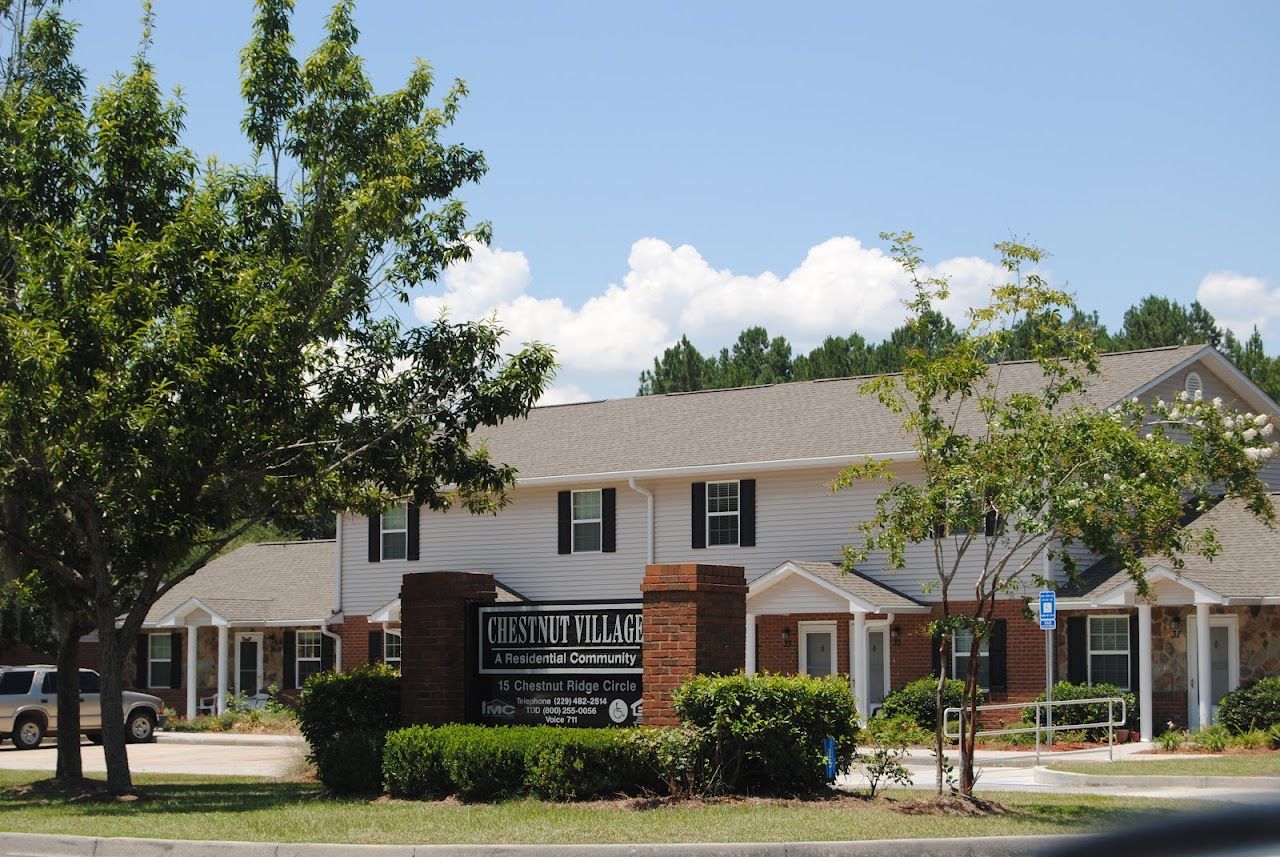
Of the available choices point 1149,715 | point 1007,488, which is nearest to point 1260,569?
point 1149,715

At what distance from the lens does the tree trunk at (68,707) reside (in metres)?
19.8

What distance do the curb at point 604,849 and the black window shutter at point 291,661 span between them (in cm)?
2772

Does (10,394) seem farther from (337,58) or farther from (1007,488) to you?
(1007,488)

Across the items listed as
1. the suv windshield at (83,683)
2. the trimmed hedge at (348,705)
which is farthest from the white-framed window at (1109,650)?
the suv windshield at (83,683)

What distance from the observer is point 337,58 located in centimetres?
1869

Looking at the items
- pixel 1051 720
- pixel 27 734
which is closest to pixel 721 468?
pixel 1051 720

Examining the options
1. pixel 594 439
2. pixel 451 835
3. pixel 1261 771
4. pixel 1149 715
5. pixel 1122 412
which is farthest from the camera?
pixel 594 439

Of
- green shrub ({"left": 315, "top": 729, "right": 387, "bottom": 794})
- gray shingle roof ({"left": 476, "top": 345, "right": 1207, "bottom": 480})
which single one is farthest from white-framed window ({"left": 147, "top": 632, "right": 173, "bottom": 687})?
green shrub ({"left": 315, "top": 729, "right": 387, "bottom": 794})

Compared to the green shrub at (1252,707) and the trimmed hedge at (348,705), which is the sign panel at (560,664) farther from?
the green shrub at (1252,707)

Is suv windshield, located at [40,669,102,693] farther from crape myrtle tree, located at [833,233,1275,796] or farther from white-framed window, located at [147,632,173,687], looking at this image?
crape myrtle tree, located at [833,233,1275,796]

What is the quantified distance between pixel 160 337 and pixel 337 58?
458cm

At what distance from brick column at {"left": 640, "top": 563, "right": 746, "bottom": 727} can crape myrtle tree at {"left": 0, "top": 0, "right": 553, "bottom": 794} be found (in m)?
3.68

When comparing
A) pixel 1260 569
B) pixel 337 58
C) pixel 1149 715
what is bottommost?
pixel 1149 715

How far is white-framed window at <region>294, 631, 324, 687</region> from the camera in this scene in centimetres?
4053
